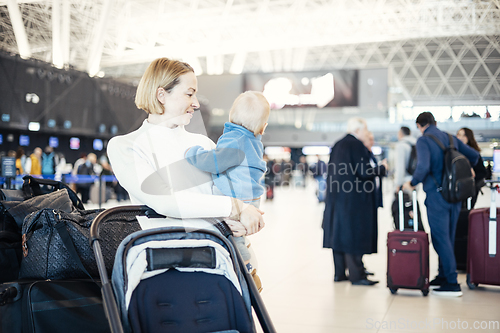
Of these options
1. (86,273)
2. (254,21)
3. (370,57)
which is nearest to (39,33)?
(254,21)

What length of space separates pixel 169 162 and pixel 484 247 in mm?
4033

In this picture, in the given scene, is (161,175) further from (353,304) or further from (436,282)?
(436,282)

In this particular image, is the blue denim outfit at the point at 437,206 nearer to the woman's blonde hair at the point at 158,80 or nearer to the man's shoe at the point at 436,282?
the man's shoe at the point at 436,282

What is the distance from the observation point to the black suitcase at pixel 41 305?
197 cm

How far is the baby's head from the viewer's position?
6.88ft

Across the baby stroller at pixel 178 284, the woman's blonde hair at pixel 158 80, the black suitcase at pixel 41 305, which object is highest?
the woman's blonde hair at pixel 158 80

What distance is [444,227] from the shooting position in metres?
4.58

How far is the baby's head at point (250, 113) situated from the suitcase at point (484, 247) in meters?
3.50

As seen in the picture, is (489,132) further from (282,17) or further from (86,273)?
(282,17)

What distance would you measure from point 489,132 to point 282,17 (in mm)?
22570

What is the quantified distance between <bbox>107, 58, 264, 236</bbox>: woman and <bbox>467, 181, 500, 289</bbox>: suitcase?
369 centimetres

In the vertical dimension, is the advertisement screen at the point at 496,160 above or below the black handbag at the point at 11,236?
above

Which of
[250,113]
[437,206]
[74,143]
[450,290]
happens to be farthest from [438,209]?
[74,143]

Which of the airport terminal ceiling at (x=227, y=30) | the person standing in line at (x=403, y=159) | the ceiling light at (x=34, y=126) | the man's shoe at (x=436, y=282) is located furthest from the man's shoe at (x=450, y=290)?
the ceiling light at (x=34, y=126)
